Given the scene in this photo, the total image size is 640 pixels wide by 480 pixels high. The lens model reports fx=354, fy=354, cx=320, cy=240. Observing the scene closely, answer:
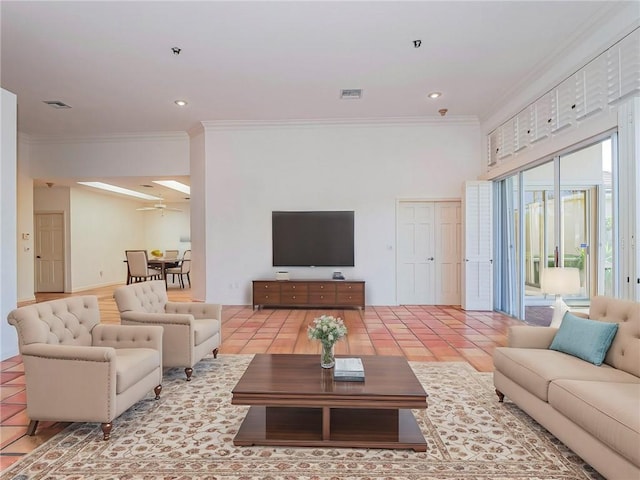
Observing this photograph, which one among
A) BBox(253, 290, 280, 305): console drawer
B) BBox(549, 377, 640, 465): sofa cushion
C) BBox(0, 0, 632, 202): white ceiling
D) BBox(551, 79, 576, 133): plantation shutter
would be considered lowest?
BBox(253, 290, 280, 305): console drawer

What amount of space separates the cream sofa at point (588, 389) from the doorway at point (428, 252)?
3925 millimetres

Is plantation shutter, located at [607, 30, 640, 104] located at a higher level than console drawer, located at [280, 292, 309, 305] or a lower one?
higher

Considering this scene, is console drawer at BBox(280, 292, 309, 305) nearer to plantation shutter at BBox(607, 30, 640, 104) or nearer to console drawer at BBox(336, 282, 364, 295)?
console drawer at BBox(336, 282, 364, 295)

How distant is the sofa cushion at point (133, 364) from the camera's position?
2.35 meters

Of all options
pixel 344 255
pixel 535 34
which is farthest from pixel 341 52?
pixel 344 255

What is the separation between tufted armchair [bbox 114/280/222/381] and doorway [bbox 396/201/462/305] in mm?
4104

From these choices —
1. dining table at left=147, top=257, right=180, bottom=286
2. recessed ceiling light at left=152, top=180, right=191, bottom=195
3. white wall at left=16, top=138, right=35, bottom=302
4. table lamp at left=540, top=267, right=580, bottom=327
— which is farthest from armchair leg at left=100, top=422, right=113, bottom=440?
dining table at left=147, top=257, right=180, bottom=286

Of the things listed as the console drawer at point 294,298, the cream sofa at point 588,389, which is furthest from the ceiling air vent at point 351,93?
the cream sofa at point 588,389

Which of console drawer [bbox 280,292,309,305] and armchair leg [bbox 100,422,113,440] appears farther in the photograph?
console drawer [bbox 280,292,309,305]

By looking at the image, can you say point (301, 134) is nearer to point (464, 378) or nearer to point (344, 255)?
point (344, 255)

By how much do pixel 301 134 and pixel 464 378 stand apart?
512 centimetres

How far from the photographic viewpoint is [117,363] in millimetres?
2436

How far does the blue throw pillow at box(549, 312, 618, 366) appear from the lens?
7.93ft

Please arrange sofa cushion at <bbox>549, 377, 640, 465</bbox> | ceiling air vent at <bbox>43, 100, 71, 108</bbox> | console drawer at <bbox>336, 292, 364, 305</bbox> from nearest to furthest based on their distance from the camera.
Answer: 1. sofa cushion at <bbox>549, 377, 640, 465</bbox>
2. ceiling air vent at <bbox>43, 100, 71, 108</bbox>
3. console drawer at <bbox>336, 292, 364, 305</bbox>
